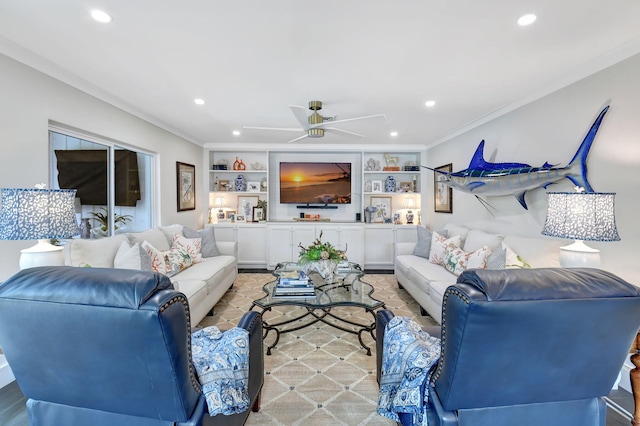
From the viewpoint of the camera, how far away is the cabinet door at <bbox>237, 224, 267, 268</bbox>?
18.2 ft

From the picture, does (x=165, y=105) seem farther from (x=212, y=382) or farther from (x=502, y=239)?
(x=502, y=239)

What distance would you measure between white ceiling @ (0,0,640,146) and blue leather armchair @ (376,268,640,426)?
4.93 ft

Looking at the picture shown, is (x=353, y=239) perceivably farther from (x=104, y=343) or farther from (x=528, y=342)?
(x=104, y=343)

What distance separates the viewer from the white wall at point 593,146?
2.06 meters

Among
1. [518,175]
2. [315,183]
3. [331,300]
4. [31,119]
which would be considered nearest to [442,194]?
[518,175]

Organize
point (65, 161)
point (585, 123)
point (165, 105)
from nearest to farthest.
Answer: point (585, 123) → point (65, 161) → point (165, 105)

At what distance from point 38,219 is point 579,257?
3358 mm

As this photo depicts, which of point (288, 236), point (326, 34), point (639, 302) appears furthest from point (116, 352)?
point (288, 236)

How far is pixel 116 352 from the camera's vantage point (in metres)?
1.00

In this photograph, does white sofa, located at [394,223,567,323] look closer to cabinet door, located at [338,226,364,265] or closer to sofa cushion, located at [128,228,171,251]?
cabinet door, located at [338,226,364,265]

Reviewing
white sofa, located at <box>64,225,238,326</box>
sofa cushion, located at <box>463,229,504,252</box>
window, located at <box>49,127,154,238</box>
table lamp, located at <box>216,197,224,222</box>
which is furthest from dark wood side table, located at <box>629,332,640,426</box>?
table lamp, located at <box>216,197,224,222</box>

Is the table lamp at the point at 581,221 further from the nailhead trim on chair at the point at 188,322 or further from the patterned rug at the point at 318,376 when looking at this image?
the nailhead trim on chair at the point at 188,322

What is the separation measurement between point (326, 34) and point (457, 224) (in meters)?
3.54

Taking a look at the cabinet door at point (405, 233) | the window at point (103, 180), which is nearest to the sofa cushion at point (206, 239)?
the window at point (103, 180)
